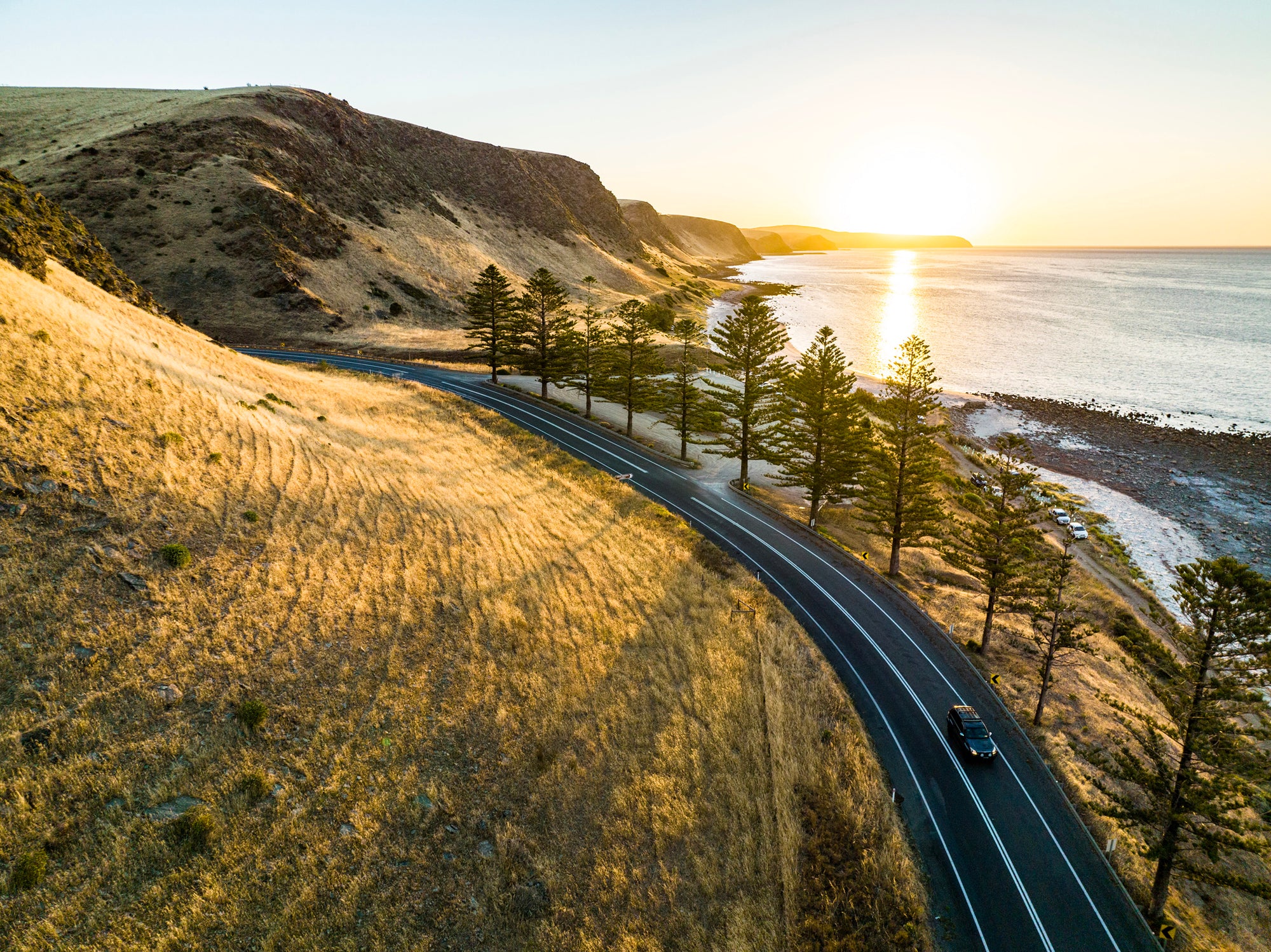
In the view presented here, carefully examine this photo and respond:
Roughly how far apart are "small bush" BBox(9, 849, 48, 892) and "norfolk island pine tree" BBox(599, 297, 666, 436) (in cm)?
4607

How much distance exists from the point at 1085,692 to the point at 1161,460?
169 ft

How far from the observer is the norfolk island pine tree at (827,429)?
40.6 metres

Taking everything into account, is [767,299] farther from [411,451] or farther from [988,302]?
[411,451]

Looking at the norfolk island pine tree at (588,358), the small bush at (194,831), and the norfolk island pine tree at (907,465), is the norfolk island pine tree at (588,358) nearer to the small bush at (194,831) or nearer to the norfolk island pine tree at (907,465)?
the norfolk island pine tree at (907,465)

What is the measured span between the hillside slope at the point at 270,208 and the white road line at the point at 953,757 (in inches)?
2258

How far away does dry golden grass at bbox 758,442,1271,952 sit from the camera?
62.8 ft

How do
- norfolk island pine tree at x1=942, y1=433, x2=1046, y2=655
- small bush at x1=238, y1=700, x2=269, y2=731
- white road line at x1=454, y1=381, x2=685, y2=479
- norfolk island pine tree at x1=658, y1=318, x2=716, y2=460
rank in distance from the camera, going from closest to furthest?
1. small bush at x1=238, y1=700, x2=269, y2=731
2. norfolk island pine tree at x1=942, y1=433, x2=1046, y2=655
3. white road line at x1=454, y1=381, x2=685, y2=479
4. norfolk island pine tree at x1=658, y1=318, x2=716, y2=460

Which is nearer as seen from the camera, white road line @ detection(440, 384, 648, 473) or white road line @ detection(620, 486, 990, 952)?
white road line @ detection(620, 486, 990, 952)

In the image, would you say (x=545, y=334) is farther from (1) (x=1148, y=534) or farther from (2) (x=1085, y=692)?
(1) (x=1148, y=534)

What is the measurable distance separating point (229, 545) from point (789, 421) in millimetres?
36925

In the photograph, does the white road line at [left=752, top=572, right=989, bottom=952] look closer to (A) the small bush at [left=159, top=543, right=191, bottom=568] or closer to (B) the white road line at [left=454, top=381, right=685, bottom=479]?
(B) the white road line at [left=454, top=381, right=685, bottom=479]

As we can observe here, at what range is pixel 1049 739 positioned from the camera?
2414cm

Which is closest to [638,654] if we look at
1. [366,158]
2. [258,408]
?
[258,408]

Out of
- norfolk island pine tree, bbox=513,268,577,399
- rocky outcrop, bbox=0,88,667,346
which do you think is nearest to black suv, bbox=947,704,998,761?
norfolk island pine tree, bbox=513,268,577,399
